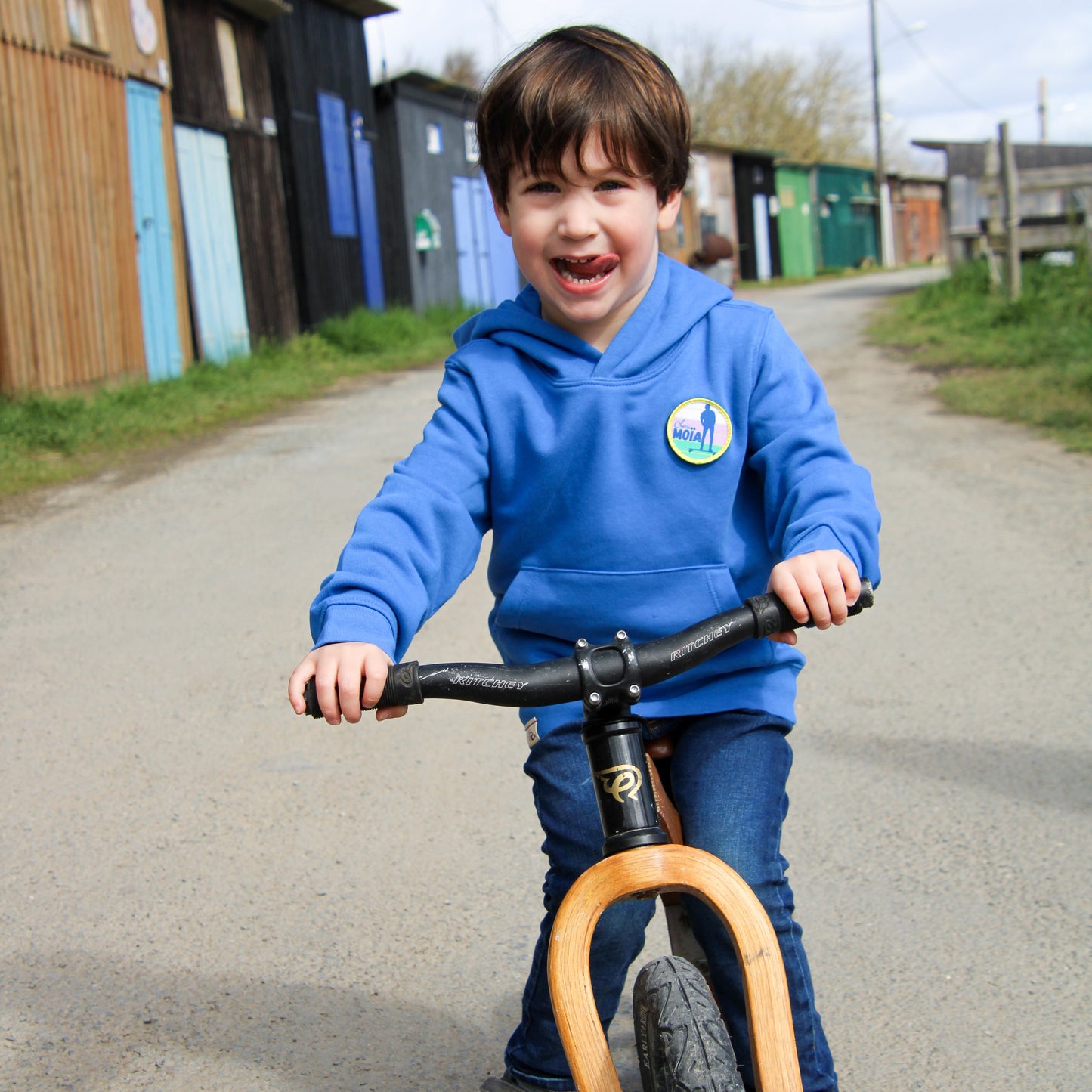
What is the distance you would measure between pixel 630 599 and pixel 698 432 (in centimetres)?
27

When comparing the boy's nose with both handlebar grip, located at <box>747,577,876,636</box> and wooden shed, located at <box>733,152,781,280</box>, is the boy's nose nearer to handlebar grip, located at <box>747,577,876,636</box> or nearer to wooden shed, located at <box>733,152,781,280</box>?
handlebar grip, located at <box>747,577,876,636</box>

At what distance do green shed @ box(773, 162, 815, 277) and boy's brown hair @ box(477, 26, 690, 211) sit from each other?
35.0m

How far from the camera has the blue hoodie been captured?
1.85 metres

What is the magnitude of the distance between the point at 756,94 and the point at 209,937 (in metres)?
46.3

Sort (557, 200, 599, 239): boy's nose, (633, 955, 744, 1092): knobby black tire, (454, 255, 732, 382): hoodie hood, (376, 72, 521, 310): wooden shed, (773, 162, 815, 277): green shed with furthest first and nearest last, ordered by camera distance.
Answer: (773, 162, 815, 277): green shed, (376, 72, 521, 310): wooden shed, (454, 255, 732, 382): hoodie hood, (557, 200, 599, 239): boy's nose, (633, 955, 744, 1092): knobby black tire

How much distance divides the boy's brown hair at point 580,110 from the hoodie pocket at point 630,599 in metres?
0.58

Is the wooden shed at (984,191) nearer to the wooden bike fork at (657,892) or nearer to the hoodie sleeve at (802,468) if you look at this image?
the hoodie sleeve at (802,468)

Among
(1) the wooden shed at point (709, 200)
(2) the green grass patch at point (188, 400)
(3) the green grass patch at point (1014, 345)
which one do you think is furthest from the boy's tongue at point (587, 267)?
(1) the wooden shed at point (709, 200)

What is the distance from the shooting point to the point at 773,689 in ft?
6.19

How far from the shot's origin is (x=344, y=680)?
1.48 m

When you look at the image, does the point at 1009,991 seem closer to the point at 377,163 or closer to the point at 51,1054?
the point at 51,1054

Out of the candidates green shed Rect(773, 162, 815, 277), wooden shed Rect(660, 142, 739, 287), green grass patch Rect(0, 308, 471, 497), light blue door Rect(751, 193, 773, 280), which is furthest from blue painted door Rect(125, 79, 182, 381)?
green shed Rect(773, 162, 815, 277)

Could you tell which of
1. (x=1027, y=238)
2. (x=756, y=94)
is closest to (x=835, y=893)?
(x=1027, y=238)

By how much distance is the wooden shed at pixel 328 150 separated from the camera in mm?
15266
